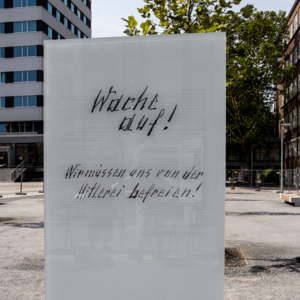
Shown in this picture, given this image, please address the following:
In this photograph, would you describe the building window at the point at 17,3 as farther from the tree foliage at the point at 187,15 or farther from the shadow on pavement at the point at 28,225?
the tree foliage at the point at 187,15

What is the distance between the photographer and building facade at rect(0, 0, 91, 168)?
134ft

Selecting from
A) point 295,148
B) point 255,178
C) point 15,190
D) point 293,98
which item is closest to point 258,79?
point 293,98

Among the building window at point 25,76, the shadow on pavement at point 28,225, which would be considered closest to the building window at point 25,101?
the building window at point 25,76

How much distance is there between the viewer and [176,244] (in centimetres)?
283

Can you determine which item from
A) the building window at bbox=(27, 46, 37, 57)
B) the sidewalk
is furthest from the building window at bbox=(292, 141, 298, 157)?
the building window at bbox=(27, 46, 37, 57)

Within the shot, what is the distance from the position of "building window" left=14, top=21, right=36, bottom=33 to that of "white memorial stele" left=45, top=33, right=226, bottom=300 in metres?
42.5

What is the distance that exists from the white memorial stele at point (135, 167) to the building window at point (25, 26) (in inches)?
1674

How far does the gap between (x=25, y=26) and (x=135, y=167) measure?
43703 millimetres

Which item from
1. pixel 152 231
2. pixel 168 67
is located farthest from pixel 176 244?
pixel 168 67

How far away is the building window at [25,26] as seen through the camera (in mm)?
40969

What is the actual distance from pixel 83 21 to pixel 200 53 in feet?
179

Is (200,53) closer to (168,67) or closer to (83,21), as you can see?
(168,67)

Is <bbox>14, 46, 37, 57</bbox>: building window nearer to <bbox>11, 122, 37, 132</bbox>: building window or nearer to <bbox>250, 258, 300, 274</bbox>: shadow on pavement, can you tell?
<bbox>11, 122, 37, 132</bbox>: building window

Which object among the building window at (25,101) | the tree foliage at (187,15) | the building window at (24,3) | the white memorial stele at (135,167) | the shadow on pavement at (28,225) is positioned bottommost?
the shadow on pavement at (28,225)
